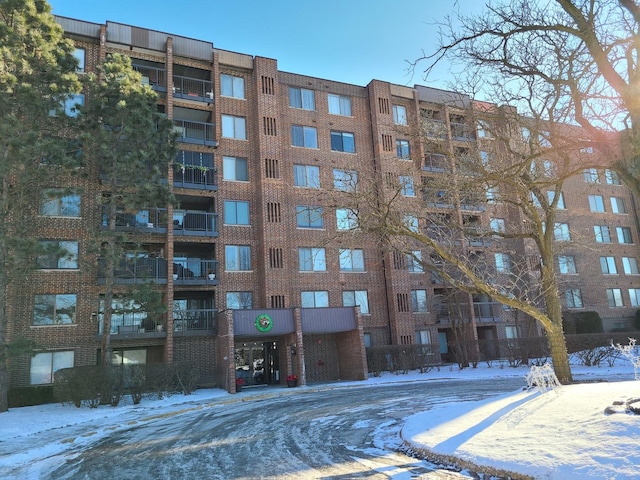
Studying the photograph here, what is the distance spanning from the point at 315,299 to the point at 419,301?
8.03 m

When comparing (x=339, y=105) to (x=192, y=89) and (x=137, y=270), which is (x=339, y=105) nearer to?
(x=192, y=89)

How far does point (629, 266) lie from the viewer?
141 ft

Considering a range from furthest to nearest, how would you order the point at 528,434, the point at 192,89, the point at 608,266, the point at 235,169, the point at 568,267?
1. the point at 608,266
2. the point at 568,267
3. the point at 192,89
4. the point at 235,169
5. the point at 528,434

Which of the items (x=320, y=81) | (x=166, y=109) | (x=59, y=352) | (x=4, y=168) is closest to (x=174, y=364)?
(x=59, y=352)

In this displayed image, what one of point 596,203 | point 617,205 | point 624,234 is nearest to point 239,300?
point 596,203

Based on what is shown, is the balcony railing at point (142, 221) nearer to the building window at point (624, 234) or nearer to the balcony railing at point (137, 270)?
the balcony railing at point (137, 270)

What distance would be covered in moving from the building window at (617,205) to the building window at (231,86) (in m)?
35.1

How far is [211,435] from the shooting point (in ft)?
38.2

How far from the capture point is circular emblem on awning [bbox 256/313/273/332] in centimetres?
2483

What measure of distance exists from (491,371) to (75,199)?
79.4 feet

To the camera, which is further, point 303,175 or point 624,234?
point 624,234

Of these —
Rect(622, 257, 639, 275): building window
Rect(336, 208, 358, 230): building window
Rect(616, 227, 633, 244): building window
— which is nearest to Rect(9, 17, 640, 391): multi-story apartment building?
Rect(336, 208, 358, 230): building window

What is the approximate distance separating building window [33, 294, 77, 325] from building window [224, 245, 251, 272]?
326 inches

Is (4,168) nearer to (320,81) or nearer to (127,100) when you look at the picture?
(127,100)
